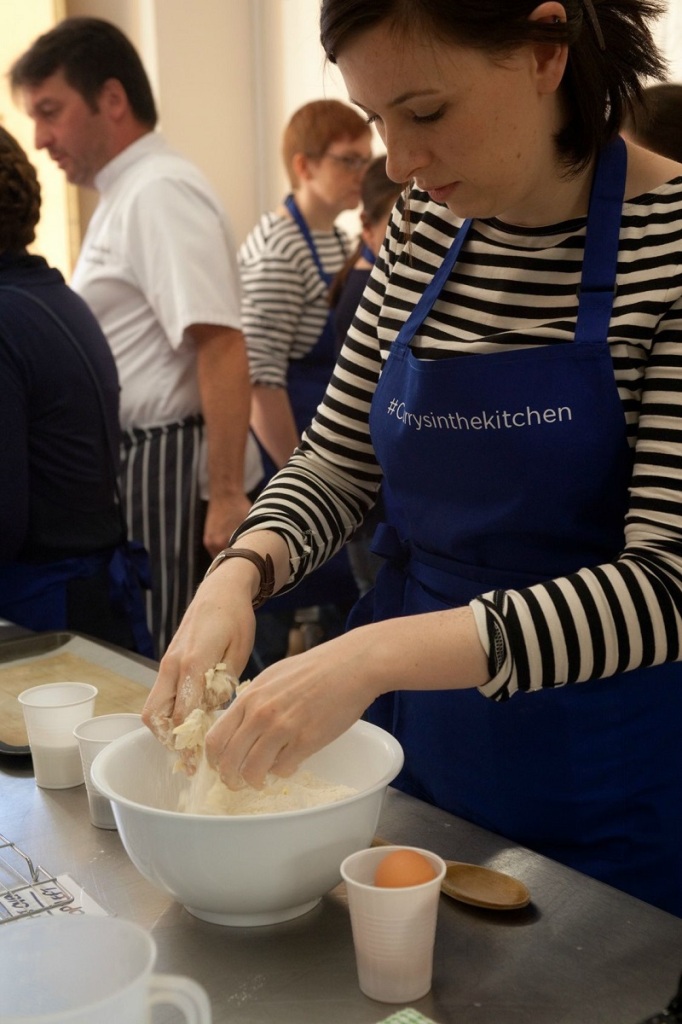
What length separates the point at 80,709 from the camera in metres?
1.32

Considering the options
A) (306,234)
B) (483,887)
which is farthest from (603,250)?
(306,234)

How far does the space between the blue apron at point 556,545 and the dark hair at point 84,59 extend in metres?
1.76

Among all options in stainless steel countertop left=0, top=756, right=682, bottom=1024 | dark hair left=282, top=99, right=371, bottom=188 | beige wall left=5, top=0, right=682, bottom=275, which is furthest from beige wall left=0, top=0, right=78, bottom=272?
stainless steel countertop left=0, top=756, right=682, bottom=1024

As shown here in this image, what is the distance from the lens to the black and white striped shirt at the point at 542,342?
3.43ft

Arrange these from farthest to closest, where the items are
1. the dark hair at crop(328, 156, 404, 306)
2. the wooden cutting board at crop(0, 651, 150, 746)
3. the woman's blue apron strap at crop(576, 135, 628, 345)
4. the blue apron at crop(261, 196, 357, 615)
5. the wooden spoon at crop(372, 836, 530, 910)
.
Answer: the blue apron at crop(261, 196, 357, 615), the dark hair at crop(328, 156, 404, 306), the wooden cutting board at crop(0, 651, 150, 746), the woman's blue apron strap at crop(576, 135, 628, 345), the wooden spoon at crop(372, 836, 530, 910)

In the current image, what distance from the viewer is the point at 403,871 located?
2.94 feet

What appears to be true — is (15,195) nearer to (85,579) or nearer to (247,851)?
(85,579)

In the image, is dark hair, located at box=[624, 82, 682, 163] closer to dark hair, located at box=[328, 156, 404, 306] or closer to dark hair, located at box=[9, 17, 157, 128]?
dark hair, located at box=[328, 156, 404, 306]

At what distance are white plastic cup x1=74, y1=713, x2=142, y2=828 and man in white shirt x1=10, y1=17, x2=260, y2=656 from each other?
147 centimetres

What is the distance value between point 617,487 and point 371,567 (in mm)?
1967

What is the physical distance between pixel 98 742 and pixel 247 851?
32 centimetres

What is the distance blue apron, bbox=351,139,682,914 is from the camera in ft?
3.93

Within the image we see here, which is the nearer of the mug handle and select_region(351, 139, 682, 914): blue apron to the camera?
the mug handle

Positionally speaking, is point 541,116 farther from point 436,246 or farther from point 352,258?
point 352,258
